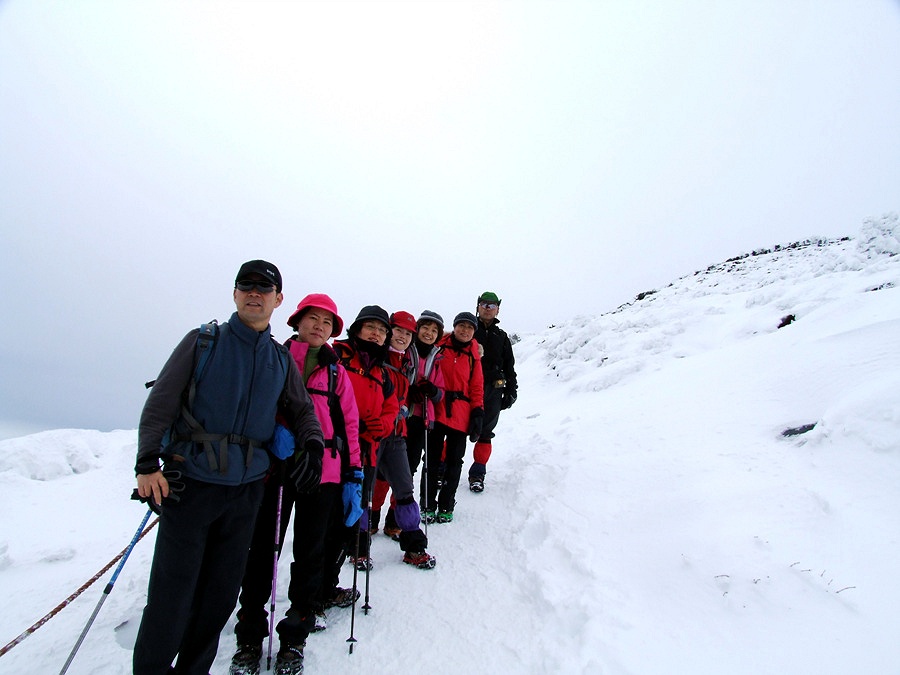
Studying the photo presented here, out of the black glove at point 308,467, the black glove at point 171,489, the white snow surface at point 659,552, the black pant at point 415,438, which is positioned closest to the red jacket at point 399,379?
the black pant at point 415,438

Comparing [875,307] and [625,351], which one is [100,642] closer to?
[875,307]

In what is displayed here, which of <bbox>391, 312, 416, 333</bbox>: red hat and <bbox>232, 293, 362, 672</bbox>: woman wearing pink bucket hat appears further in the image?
<bbox>391, 312, 416, 333</bbox>: red hat

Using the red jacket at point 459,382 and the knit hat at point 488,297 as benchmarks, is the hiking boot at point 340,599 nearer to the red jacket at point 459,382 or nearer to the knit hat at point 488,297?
the red jacket at point 459,382

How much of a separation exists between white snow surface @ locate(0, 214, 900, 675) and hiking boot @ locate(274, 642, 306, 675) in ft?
0.53

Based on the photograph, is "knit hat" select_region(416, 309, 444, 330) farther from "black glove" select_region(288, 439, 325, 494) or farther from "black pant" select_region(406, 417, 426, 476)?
"black glove" select_region(288, 439, 325, 494)

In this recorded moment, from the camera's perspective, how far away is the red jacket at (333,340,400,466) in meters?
4.05

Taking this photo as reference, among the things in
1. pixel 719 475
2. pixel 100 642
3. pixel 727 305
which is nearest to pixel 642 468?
pixel 719 475

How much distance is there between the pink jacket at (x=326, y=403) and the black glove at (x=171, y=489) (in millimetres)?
1039

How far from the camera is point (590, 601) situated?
3.48 metres

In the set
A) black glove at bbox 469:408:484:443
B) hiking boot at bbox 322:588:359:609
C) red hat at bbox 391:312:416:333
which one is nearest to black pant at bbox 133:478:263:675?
hiking boot at bbox 322:588:359:609

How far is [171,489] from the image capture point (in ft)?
7.98

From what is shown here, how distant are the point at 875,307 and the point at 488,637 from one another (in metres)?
8.11

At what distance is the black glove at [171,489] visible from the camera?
2.37m

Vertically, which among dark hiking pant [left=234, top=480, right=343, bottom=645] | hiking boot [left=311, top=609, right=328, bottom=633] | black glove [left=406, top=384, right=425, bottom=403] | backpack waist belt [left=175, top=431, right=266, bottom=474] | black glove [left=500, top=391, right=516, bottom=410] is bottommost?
hiking boot [left=311, top=609, right=328, bottom=633]
